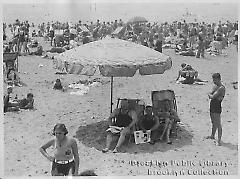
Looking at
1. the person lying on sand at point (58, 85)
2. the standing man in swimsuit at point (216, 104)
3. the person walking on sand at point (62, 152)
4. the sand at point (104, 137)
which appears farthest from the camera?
the person lying on sand at point (58, 85)

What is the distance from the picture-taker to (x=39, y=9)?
282cm

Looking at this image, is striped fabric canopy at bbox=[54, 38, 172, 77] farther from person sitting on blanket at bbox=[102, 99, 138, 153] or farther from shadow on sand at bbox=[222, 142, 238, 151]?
shadow on sand at bbox=[222, 142, 238, 151]

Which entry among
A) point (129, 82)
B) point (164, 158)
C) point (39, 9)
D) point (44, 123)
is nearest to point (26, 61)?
point (129, 82)

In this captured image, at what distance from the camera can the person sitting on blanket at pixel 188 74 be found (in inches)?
179

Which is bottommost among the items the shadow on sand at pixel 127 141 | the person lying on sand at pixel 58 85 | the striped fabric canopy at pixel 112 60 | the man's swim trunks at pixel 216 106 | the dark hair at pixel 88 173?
the dark hair at pixel 88 173

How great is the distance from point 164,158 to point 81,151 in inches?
21.6

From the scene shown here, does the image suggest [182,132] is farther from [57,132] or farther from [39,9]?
[39,9]

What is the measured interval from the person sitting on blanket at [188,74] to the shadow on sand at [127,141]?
1.29 meters

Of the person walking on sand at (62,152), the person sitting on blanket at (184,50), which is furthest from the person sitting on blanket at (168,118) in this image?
the person sitting on blanket at (184,50)

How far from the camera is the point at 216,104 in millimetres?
3082

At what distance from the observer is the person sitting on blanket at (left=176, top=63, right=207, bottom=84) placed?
4.56 metres

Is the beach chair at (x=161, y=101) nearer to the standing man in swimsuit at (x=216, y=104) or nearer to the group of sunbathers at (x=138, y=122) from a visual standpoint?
the group of sunbathers at (x=138, y=122)

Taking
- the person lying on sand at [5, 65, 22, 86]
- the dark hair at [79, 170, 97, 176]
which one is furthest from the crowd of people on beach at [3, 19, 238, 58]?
the dark hair at [79, 170, 97, 176]

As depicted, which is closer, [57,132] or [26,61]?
[57,132]
